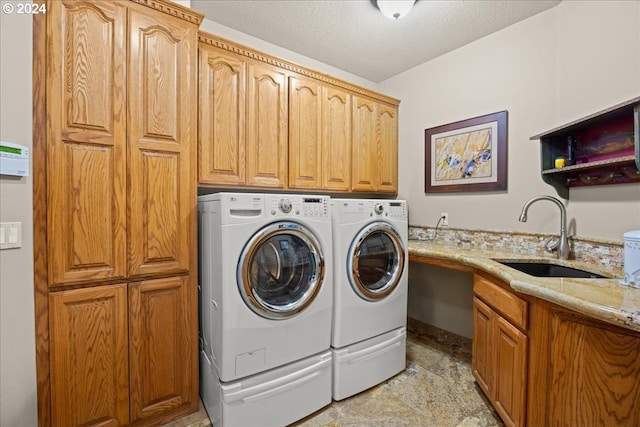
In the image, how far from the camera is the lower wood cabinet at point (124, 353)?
4.41ft

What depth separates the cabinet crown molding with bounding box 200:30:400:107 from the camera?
1896 millimetres

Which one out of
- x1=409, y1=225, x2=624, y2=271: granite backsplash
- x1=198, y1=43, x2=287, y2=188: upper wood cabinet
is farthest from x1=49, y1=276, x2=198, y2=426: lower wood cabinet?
x1=409, y1=225, x2=624, y2=271: granite backsplash

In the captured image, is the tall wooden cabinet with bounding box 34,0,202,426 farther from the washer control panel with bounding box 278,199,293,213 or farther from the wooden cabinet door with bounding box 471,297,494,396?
the wooden cabinet door with bounding box 471,297,494,396

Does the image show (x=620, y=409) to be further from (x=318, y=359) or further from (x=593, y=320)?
(x=318, y=359)

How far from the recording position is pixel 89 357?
4.57 ft

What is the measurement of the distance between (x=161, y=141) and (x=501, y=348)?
2.14 m

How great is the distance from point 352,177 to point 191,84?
1512 mm

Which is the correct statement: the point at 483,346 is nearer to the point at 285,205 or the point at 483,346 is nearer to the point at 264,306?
the point at 264,306

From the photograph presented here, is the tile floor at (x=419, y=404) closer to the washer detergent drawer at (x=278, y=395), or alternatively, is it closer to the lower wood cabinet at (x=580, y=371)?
the washer detergent drawer at (x=278, y=395)

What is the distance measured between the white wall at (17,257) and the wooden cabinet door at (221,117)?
2.61 ft

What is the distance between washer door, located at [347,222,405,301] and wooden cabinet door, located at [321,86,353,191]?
740mm

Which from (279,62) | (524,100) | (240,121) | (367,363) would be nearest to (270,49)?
(279,62)

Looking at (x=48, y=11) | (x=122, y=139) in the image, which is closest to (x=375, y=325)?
(x=122, y=139)

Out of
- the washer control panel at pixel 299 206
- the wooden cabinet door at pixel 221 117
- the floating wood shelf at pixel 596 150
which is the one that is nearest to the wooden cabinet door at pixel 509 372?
the floating wood shelf at pixel 596 150
